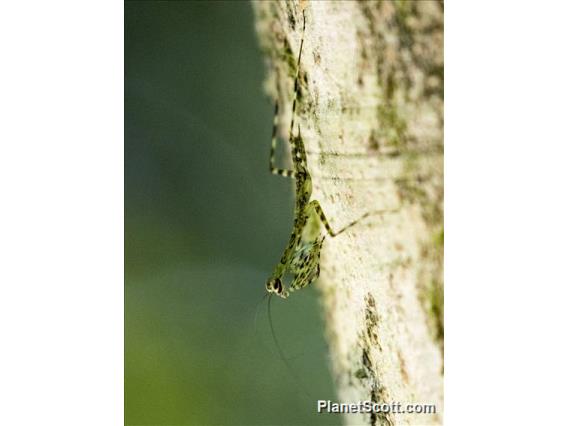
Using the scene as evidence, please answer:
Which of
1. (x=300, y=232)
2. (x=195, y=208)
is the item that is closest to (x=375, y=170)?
(x=300, y=232)

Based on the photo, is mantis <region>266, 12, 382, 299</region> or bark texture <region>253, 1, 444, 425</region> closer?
bark texture <region>253, 1, 444, 425</region>

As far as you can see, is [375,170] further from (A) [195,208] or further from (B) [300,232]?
(A) [195,208]

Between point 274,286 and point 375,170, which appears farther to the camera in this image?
point 274,286

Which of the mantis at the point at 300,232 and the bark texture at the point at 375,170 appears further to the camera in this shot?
the mantis at the point at 300,232

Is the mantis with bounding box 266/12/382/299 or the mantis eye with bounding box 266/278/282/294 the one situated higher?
the mantis with bounding box 266/12/382/299

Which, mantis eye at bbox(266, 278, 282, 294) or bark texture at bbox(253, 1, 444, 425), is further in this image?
mantis eye at bbox(266, 278, 282, 294)
